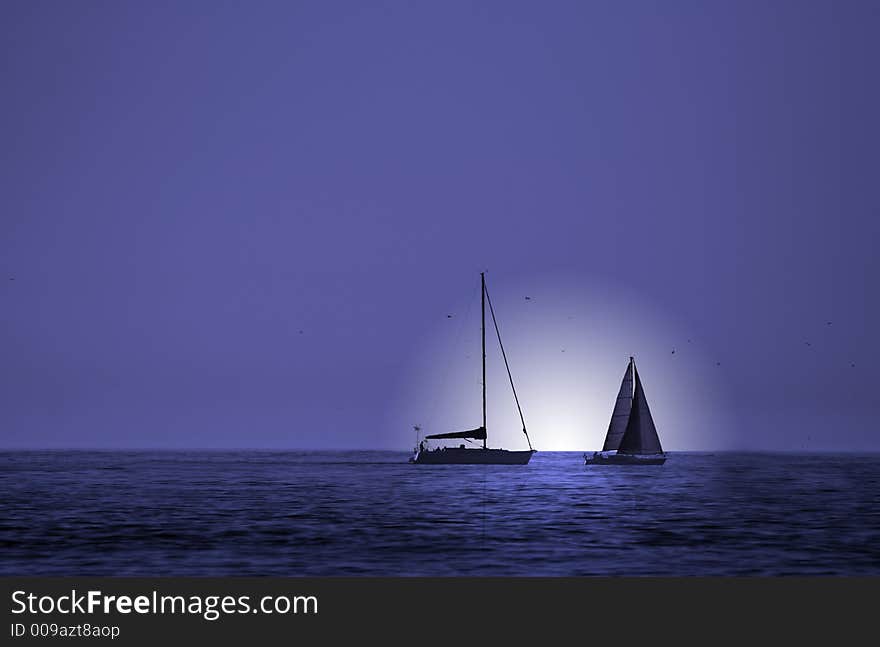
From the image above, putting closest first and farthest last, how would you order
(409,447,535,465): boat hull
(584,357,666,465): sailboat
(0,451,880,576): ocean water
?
(0,451,880,576): ocean water, (584,357,666,465): sailboat, (409,447,535,465): boat hull

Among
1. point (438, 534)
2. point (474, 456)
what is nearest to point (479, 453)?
point (474, 456)

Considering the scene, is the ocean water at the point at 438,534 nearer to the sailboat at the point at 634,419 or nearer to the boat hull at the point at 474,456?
the sailboat at the point at 634,419

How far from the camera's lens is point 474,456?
135 m

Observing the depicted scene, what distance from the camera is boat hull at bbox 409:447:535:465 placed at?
134 meters

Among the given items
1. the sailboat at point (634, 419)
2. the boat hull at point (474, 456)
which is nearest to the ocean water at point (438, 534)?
the sailboat at point (634, 419)

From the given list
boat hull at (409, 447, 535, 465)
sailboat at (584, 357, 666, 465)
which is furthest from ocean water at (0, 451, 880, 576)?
boat hull at (409, 447, 535, 465)

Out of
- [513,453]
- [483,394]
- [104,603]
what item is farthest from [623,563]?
[513,453]

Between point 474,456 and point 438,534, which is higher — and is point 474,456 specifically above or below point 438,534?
above

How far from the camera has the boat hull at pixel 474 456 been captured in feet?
440

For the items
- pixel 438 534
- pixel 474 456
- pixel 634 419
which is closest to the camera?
pixel 438 534

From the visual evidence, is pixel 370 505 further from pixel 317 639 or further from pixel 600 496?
pixel 317 639

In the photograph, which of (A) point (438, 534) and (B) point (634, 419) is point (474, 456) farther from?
(A) point (438, 534)

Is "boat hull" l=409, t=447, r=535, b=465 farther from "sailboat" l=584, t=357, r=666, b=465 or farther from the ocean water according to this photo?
the ocean water

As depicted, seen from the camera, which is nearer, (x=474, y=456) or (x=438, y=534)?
(x=438, y=534)
